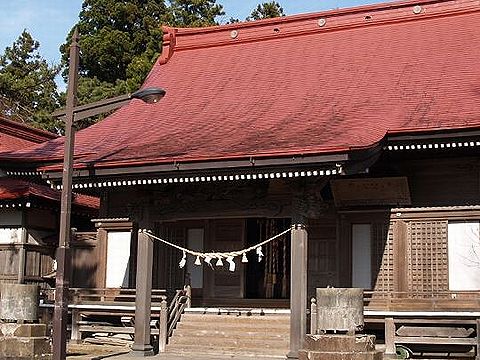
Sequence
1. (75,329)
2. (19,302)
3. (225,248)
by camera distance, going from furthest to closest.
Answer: (225,248) → (75,329) → (19,302)

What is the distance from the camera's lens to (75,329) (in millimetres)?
16438

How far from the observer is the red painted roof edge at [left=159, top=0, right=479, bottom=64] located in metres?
19.0

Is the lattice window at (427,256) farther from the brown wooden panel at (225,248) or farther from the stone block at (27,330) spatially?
the stone block at (27,330)

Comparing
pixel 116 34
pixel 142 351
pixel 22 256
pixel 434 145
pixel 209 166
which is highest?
pixel 116 34

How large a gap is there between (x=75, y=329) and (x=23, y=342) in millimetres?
4477

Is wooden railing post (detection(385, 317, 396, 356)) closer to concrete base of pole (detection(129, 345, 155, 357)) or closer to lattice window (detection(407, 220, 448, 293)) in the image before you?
lattice window (detection(407, 220, 448, 293))

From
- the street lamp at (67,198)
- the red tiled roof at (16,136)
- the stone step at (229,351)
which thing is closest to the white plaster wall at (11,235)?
the red tiled roof at (16,136)

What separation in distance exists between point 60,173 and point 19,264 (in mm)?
5710

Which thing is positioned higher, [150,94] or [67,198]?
[150,94]

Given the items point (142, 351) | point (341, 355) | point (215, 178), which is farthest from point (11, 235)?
point (341, 355)

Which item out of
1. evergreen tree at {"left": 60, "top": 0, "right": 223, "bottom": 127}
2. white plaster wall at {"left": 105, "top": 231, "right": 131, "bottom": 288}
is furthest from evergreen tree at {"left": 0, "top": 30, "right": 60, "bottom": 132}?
white plaster wall at {"left": 105, "top": 231, "right": 131, "bottom": 288}

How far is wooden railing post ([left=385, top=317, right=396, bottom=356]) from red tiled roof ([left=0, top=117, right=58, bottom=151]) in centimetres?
1288

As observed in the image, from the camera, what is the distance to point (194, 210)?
1438 cm

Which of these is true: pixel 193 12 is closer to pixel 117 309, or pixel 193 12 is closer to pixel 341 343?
pixel 117 309
